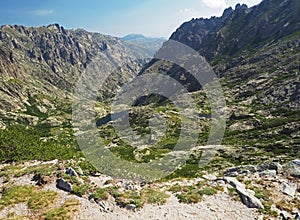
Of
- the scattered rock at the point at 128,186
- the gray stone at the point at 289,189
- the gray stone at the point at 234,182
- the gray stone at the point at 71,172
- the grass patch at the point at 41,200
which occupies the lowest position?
the grass patch at the point at 41,200

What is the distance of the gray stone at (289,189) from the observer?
36.3m

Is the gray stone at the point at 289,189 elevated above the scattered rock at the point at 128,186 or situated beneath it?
elevated above

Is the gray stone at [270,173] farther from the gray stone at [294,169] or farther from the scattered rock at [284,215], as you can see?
the scattered rock at [284,215]

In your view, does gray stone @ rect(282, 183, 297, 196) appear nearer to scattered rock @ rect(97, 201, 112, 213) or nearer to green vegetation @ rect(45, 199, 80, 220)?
scattered rock @ rect(97, 201, 112, 213)

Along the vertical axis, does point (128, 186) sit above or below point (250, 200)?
below

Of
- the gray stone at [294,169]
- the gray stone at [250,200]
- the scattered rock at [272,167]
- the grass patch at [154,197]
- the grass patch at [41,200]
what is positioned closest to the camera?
the gray stone at [250,200]

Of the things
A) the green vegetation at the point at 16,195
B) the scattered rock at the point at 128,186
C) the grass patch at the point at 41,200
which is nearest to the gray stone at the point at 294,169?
the scattered rock at the point at 128,186

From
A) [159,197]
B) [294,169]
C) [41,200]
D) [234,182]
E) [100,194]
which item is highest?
[294,169]

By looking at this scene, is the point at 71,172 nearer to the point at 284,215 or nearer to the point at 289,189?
the point at 284,215

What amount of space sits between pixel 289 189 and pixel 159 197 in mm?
17710

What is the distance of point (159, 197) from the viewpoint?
35.8 m

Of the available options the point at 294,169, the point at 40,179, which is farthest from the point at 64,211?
the point at 294,169

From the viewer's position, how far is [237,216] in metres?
32.3

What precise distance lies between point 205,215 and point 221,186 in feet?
22.0
